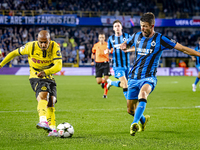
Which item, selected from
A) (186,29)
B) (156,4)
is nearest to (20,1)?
(156,4)

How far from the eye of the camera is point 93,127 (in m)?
5.44

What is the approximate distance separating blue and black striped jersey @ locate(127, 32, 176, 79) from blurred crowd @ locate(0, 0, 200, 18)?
90.9ft

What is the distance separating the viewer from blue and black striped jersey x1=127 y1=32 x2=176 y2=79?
4934mm

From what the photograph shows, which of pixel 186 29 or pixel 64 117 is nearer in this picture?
pixel 64 117

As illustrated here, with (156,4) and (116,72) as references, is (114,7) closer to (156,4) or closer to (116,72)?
(156,4)

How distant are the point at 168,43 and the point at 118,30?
11.9 feet

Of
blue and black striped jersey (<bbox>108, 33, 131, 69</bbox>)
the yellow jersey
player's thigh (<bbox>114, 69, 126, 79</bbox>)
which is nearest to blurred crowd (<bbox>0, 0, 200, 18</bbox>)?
blue and black striped jersey (<bbox>108, 33, 131, 69</bbox>)

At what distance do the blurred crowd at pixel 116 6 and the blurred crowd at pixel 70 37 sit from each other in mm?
2105

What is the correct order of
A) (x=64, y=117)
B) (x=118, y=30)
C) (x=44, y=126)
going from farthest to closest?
(x=118, y=30) → (x=64, y=117) → (x=44, y=126)

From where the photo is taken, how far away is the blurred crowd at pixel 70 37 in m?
30.8

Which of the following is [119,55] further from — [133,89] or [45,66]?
[45,66]

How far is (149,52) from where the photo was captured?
496 cm

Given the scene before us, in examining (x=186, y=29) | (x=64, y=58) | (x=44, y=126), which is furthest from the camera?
(x=186, y=29)

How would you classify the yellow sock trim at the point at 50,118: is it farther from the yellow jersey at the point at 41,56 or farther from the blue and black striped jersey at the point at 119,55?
the blue and black striped jersey at the point at 119,55
